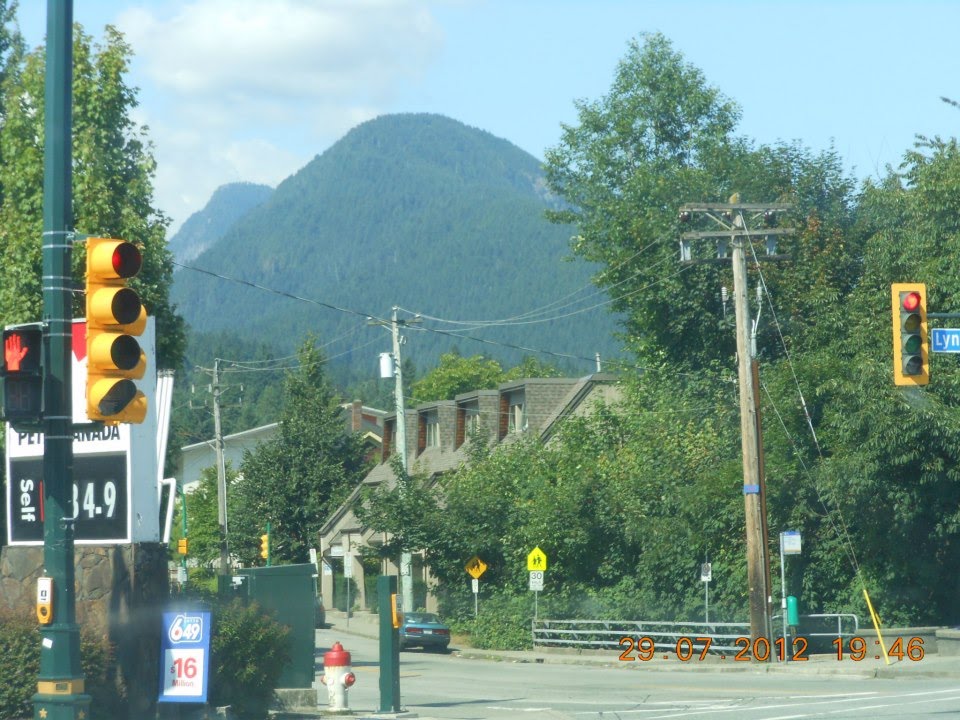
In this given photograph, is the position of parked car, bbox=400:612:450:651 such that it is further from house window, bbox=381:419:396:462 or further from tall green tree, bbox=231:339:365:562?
tall green tree, bbox=231:339:365:562

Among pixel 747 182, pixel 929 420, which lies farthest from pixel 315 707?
pixel 747 182

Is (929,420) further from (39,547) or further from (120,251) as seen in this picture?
(120,251)

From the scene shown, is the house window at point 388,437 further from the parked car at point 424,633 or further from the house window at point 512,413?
the parked car at point 424,633

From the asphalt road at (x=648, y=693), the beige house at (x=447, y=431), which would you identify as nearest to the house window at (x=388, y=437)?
the beige house at (x=447, y=431)

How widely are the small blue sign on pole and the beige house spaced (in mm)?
28588

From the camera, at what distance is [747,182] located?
45156mm

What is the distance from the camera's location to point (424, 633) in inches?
1569

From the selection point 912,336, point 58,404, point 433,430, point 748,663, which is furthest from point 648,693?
point 433,430

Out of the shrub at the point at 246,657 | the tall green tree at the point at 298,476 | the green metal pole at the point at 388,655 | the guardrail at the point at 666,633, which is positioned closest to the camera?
the shrub at the point at 246,657

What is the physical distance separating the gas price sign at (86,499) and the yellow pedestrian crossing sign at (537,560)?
2343 cm

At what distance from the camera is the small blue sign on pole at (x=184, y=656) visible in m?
14.5

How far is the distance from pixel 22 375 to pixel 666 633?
25.2m

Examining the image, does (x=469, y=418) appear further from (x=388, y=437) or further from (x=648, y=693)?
(x=648, y=693)

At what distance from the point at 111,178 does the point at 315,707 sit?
380 inches
